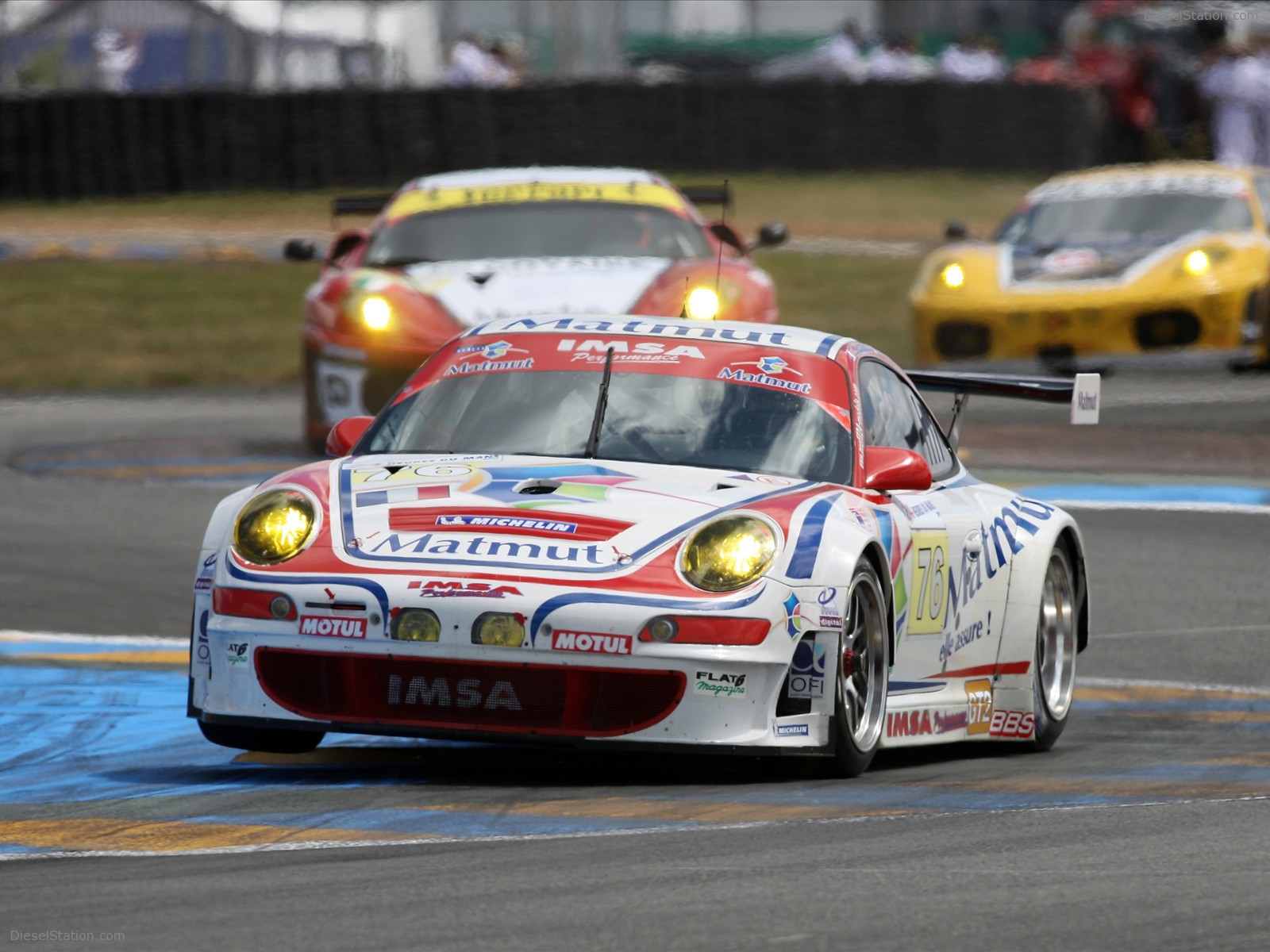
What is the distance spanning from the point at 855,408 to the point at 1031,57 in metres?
42.1

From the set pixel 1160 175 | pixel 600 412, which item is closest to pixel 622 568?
pixel 600 412

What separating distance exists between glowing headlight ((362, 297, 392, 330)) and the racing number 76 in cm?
594

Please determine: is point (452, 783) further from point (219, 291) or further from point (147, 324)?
point (219, 291)

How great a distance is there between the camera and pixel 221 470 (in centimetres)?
1289

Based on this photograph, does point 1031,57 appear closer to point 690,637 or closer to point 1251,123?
point 1251,123

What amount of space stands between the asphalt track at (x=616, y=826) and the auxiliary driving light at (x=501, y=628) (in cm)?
34

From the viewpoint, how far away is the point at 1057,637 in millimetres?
7629

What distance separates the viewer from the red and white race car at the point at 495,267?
39.9 ft

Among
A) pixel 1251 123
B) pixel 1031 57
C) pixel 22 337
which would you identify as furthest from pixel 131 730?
pixel 1031 57

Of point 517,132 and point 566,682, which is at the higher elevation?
point 566,682

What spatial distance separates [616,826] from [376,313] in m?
7.44

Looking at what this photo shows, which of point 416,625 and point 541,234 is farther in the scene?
point 541,234

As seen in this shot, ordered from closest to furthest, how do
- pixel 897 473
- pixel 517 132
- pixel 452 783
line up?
pixel 452 783
pixel 897 473
pixel 517 132

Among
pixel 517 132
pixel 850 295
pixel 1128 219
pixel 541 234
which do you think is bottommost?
pixel 850 295
